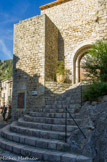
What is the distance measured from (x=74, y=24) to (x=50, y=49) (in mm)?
2560

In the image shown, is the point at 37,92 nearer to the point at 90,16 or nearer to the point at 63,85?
the point at 63,85

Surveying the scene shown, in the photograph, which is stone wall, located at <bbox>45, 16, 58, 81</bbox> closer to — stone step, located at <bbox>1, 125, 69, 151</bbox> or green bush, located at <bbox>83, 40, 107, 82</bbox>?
green bush, located at <bbox>83, 40, 107, 82</bbox>

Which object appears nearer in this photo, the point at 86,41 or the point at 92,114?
the point at 92,114

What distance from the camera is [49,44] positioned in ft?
32.8

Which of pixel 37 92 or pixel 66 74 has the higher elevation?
pixel 66 74

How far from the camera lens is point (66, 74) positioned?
33.8 ft

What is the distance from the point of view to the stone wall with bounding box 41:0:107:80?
1011cm

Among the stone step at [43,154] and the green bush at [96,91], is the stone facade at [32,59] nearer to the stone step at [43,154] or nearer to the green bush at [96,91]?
the green bush at [96,91]

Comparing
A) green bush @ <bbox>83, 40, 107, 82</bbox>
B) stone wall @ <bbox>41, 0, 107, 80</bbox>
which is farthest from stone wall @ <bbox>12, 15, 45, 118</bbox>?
green bush @ <bbox>83, 40, 107, 82</bbox>

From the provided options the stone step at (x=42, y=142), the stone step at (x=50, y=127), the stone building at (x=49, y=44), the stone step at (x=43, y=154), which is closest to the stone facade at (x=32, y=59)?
the stone building at (x=49, y=44)

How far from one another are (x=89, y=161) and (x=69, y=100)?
3374mm

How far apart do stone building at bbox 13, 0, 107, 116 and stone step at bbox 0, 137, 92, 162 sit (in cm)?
477

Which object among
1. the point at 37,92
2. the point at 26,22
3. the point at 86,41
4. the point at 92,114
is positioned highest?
the point at 26,22

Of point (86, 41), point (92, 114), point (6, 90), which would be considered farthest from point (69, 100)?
point (6, 90)
